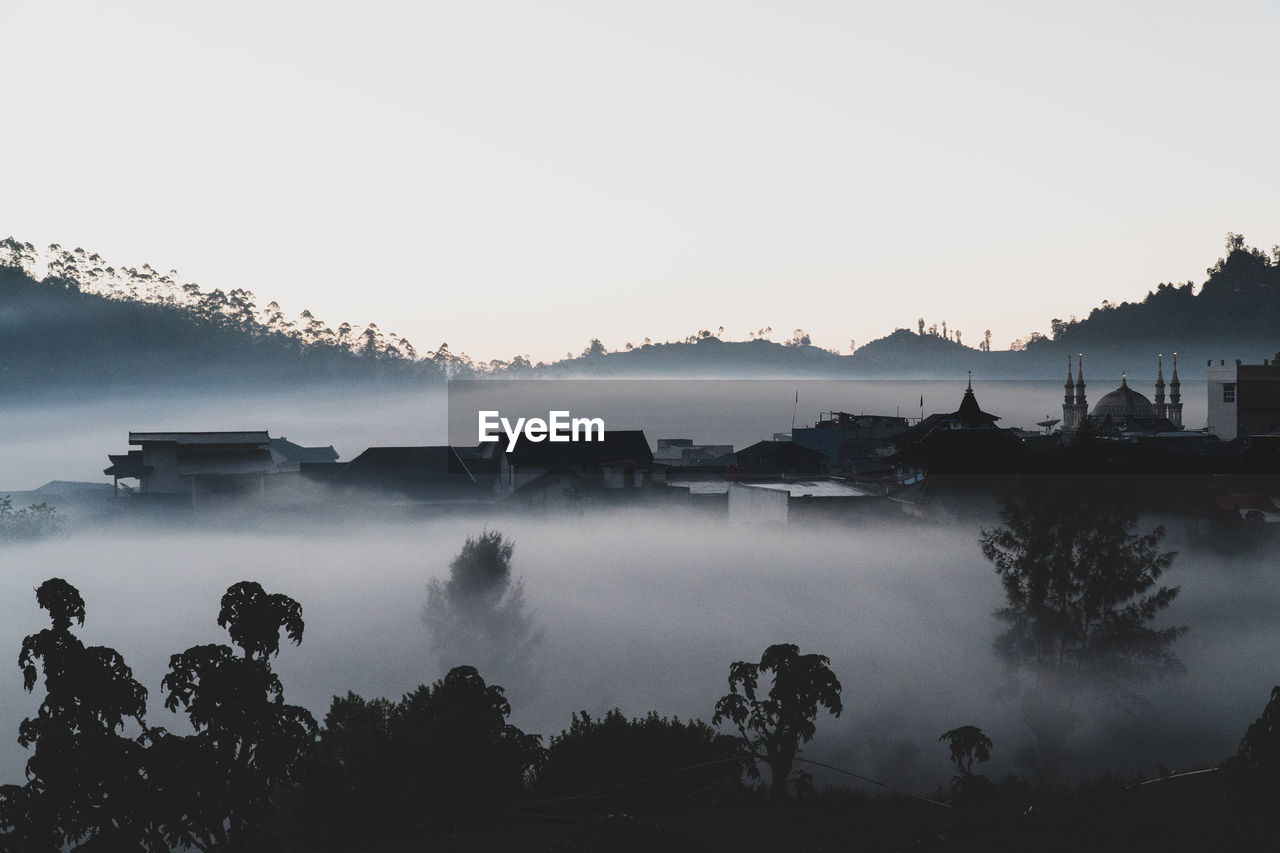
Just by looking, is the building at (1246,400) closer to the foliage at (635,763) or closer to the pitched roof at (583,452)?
the pitched roof at (583,452)

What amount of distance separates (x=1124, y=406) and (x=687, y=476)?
95448 millimetres

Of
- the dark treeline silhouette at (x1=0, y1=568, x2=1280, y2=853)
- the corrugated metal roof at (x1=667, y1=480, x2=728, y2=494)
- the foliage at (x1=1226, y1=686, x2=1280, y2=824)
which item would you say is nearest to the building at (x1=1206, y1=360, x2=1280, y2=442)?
the corrugated metal roof at (x1=667, y1=480, x2=728, y2=494)

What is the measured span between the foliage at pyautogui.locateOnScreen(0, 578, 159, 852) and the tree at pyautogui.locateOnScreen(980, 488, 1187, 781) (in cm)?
4164

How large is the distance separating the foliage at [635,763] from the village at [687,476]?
131 ft

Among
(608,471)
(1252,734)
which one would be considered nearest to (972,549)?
(608,471)

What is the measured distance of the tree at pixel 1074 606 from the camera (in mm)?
49156

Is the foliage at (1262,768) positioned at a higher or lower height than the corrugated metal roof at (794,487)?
higher

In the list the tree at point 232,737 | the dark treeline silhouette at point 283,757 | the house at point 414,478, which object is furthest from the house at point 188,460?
the tree at point 232,737

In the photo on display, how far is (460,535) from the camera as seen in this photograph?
84125 mm

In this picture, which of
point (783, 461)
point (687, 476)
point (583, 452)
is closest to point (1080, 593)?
point (583, 452)

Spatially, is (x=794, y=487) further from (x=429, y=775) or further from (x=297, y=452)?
(x=297, y=452)

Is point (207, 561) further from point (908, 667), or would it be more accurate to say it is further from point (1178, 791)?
point (1178, 791)

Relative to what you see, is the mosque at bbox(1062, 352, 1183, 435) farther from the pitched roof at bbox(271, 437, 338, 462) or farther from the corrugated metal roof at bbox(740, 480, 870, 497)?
the pitched roof at bbox(271, 437, 338, 462)

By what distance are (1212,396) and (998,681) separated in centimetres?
7220
